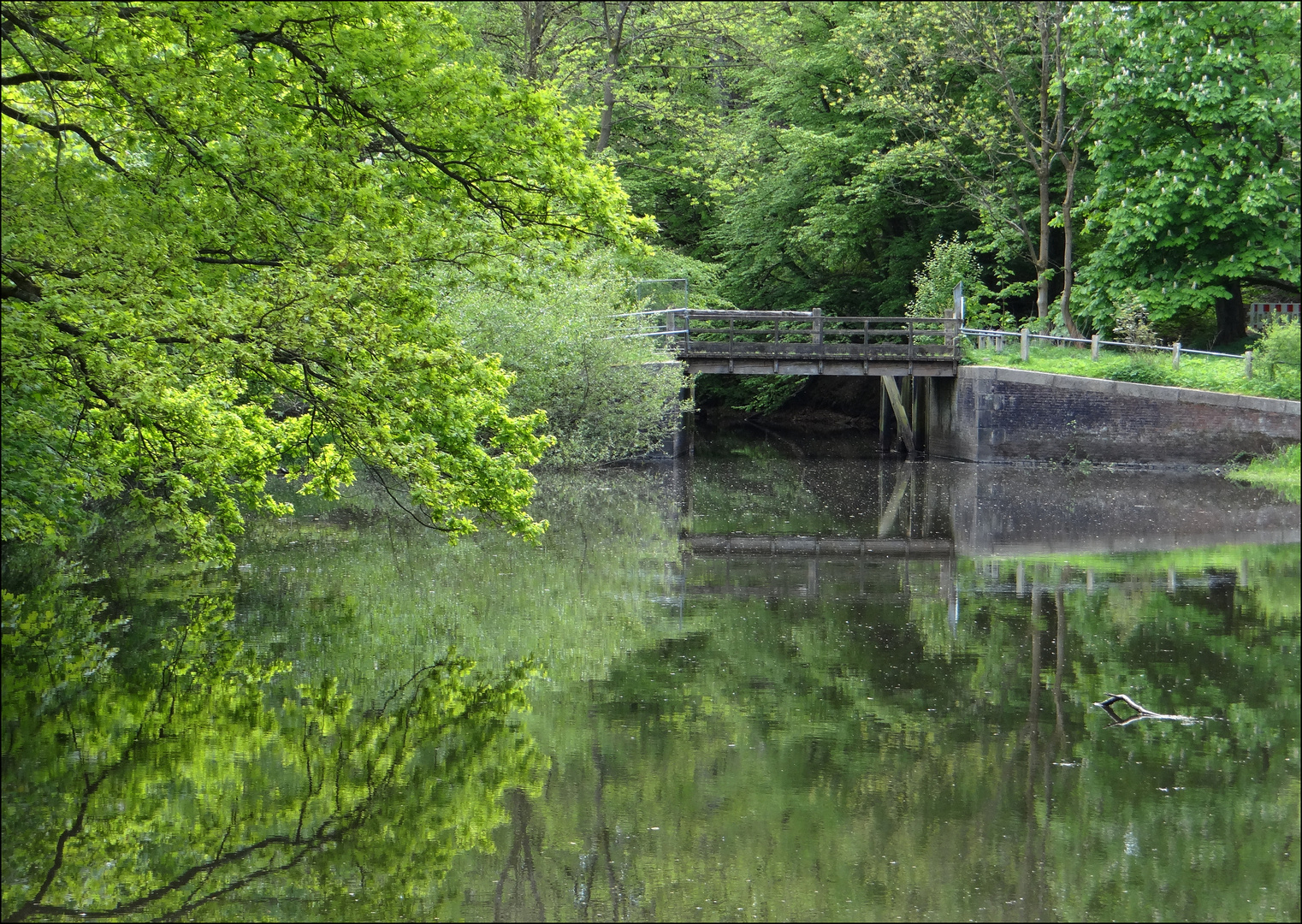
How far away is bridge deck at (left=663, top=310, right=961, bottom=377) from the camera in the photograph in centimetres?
2948

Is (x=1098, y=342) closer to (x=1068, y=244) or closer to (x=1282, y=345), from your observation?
(x=1282, y=345)

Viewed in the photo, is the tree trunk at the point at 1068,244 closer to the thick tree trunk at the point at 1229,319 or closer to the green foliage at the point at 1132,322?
the green foliage at the point at 1132,322

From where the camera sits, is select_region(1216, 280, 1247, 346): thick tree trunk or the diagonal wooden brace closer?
select_region(1216, 280, 1247, 346): thick tree trunk

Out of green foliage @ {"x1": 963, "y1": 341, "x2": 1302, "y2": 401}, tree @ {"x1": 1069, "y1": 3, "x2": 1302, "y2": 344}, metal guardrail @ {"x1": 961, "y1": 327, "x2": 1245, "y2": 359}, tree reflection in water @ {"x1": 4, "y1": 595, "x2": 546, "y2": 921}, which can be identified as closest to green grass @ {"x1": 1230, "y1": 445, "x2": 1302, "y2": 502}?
green foliage @ {"x1": 963, "y1": 341, "x2": 1302, "y2": 401}

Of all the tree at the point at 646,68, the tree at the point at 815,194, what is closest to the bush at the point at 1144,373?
the tree at the point at 815,194

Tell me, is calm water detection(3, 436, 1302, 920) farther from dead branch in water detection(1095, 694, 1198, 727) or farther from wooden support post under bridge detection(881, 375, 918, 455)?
wooden support post under bridge detection(881, 375, 918, 455)

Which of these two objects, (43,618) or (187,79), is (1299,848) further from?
(43,618)

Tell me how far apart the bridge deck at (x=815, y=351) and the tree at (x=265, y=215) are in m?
18.5

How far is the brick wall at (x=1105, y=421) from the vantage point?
25406 mm

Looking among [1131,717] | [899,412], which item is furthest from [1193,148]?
[1131,717]

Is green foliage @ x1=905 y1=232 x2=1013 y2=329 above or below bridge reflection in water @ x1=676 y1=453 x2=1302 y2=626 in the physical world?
above

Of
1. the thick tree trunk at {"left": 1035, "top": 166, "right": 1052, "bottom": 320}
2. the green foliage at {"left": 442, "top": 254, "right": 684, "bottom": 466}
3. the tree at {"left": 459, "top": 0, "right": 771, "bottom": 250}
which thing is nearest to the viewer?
the green foliage at {"left": 442, "top": 254, "right": 684, "bottom": 466}

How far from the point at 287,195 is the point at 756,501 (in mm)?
12925

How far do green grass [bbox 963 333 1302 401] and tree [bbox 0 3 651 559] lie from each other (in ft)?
59.2
